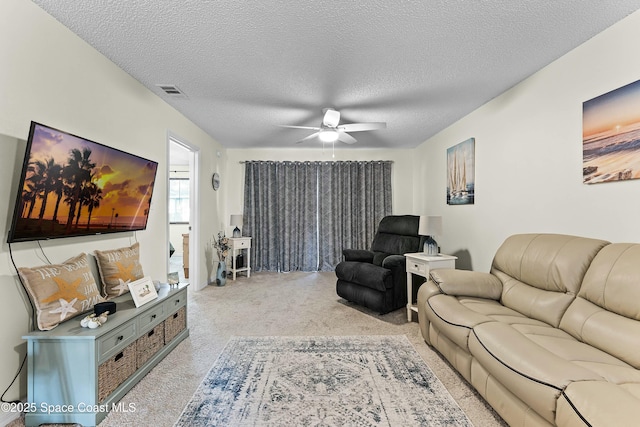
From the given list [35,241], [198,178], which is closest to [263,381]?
[35,241]

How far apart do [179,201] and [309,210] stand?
4195 millimetres

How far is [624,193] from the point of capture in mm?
1896

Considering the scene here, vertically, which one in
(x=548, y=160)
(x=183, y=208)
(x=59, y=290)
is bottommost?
(x=59, y=290)

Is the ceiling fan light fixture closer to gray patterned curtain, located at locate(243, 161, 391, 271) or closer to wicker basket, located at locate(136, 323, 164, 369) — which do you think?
gray patterned curtain, located at locate(243, 161, 391, 271)

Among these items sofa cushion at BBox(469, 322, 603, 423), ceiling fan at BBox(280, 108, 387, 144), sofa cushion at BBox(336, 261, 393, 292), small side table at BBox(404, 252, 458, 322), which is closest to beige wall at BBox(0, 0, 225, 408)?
ceiling fan at BBox(280, 108, 387, 144)

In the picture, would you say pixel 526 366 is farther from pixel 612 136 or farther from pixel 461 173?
pixel 461 173

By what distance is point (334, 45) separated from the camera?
2.12 m

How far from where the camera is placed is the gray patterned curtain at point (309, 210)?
18.7 ft

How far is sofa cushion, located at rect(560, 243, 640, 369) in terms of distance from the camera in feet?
4.89

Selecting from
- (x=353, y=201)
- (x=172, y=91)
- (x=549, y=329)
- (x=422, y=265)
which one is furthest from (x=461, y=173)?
(x=172, y=91)

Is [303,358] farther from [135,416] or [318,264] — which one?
[318,264]

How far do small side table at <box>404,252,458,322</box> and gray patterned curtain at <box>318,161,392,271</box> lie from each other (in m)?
2.35

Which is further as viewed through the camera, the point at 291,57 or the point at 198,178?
the point at 198,178

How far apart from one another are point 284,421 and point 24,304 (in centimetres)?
169
